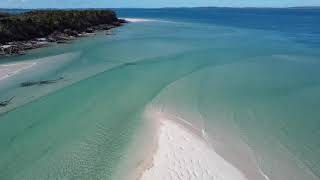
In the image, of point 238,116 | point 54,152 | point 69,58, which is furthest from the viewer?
point 69,58

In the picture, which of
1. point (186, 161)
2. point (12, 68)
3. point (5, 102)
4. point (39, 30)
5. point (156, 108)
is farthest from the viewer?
point (39, 30)

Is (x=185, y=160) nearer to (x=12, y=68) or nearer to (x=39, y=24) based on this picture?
(x=12, y=68)

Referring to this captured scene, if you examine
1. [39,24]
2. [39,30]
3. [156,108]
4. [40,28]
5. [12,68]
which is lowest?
[12,68]

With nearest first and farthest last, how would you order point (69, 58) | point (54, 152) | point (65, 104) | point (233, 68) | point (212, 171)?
point (212, 171) → point (54, 152) → point (65, 104) → point (233, 68) → point (69, 58)

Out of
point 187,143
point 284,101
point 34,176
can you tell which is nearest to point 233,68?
point 284,101

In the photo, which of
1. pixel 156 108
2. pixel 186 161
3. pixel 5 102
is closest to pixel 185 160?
pixel 186 161

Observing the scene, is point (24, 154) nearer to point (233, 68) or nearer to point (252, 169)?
point (252, 169)

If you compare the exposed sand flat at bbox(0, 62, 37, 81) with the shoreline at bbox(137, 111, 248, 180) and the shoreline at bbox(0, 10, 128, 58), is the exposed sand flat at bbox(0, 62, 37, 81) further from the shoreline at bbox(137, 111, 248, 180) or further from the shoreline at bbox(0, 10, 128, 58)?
the shoreline at bbox(137, 111, 248, 180)
